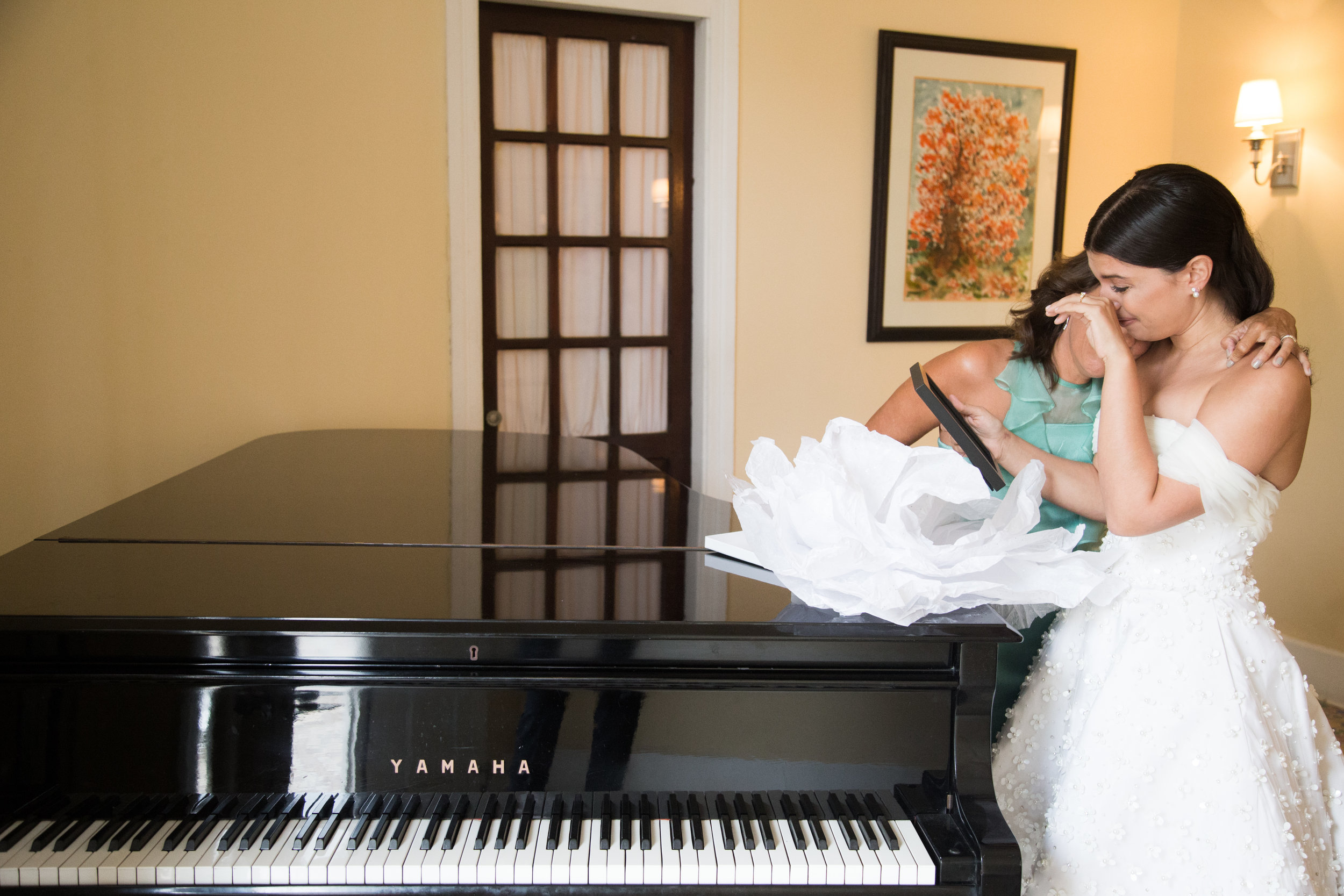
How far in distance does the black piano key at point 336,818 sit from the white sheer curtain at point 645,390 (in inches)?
118

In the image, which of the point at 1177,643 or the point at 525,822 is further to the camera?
the point at 1177,643

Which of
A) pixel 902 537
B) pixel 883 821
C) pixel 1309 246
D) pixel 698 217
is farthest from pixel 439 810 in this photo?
pixel 1309 246

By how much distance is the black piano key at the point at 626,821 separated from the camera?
1.27m

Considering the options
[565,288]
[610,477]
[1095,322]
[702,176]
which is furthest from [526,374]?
[1095,322]

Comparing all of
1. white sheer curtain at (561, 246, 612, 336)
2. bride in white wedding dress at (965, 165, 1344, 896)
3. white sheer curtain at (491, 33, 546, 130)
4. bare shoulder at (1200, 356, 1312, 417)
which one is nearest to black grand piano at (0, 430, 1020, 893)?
bride in white wedding dress at (965, 165, 1344, 896)

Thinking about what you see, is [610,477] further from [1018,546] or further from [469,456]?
[1018,546]

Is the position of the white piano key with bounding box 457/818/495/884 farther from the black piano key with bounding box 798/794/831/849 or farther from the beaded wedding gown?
the beaded wedding gown

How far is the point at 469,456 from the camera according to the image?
9.62 feet

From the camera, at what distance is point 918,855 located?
1.28 meters

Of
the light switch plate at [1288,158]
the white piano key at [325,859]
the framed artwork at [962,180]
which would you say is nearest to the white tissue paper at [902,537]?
the white piano key at [325,859]

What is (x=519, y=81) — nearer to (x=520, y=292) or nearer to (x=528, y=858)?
(x=520, y=292)

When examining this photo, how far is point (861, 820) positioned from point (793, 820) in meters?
0.09

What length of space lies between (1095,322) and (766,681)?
34.6 inches

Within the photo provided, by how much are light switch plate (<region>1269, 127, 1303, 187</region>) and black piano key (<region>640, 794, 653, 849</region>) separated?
3923 mm
